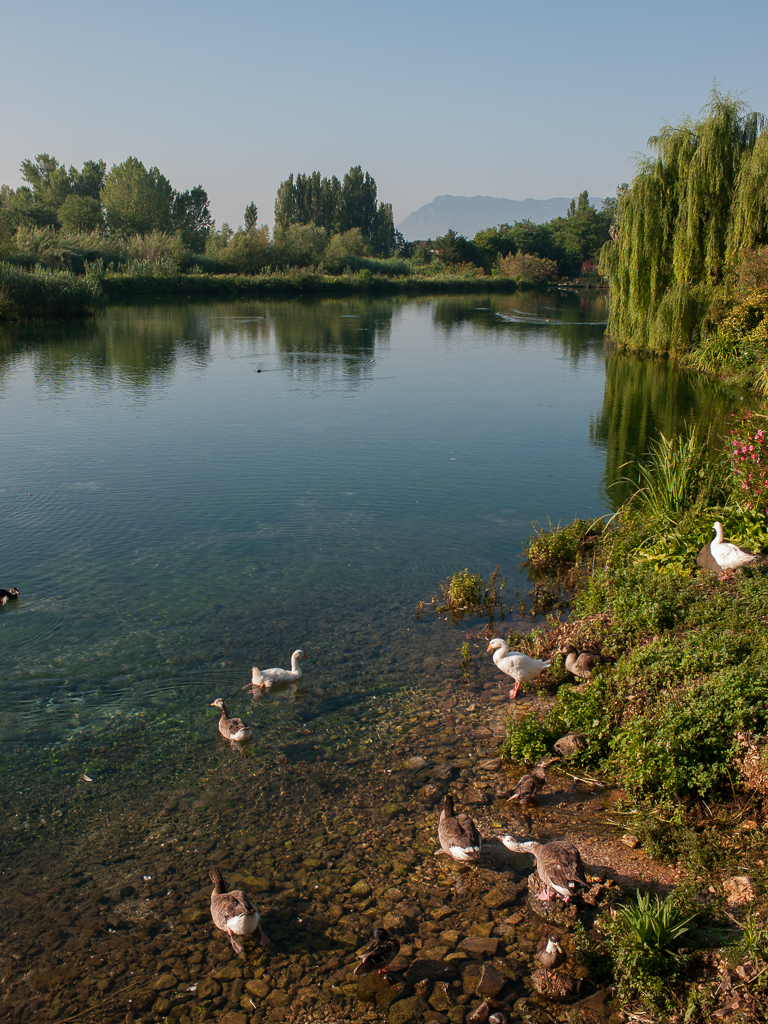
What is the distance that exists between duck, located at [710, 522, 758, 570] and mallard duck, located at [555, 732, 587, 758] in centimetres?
286

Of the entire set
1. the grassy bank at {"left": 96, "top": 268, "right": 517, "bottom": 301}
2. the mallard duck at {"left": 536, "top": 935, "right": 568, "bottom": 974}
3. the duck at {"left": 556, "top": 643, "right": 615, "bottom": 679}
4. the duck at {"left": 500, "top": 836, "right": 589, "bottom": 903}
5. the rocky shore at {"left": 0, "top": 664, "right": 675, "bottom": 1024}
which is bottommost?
the rocky shore at {"left": 0, "top": 664, "right": 675, "bottom": 1024}

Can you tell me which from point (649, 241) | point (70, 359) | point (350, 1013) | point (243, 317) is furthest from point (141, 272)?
point (350, 1013)

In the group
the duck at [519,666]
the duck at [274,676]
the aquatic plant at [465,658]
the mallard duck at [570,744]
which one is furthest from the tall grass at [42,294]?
the mallard duck at [570,744]

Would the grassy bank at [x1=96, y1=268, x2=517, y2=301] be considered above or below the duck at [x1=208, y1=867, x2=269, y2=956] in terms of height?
above

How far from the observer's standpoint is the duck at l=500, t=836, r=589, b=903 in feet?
18.0

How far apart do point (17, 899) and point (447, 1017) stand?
12.2ft

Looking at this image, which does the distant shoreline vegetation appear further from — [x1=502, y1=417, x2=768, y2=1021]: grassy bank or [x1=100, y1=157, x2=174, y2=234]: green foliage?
[x1=502, y1=417, x2=768, y2=1021]: grassy bank

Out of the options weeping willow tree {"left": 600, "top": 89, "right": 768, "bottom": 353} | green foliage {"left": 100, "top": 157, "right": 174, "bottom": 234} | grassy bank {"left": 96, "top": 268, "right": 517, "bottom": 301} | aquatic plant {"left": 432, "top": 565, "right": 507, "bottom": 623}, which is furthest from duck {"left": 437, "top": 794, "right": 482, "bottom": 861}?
green foliage {"left": 100, "top": 157, "right": 174, "bottom": 234}

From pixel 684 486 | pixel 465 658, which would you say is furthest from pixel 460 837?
pixel 684 486

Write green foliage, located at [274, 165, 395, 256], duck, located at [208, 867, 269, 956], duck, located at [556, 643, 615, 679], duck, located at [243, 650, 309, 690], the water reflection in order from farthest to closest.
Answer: green foliage, located at [274, 165, 395, 256], the water reflection, duck, located at [243, 650, 309, 690], duck, located at [556, 643, 615, 679], duck, located at [208, 867, 269, 956]

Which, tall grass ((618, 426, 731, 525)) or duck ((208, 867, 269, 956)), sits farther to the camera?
tall grass ((618, 426, 731, 525))

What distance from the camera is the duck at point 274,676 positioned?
9.08 meters

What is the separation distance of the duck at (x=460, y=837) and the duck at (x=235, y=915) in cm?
166

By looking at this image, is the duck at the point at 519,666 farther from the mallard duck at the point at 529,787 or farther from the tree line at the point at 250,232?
the tree line at the point at 250,232
